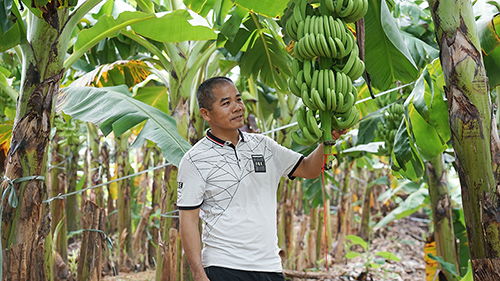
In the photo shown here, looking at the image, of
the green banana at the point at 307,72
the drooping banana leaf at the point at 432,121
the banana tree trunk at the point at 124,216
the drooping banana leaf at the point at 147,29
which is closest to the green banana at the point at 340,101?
the green banana at the point at 307,72

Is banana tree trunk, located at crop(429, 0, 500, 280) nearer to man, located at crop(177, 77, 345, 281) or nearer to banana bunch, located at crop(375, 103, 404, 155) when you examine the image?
man, located at crop(177, 77, 345, 281)

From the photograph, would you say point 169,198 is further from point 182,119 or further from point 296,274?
point 296,274

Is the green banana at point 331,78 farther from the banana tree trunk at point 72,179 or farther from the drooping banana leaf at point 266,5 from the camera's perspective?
the banana tree trunk at point 72,179

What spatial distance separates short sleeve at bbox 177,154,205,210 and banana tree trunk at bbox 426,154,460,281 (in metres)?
2.26

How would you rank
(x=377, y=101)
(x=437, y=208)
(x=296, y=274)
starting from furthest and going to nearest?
(x=296, y=274) → (x=377, y=101) → (x=437, y=208)

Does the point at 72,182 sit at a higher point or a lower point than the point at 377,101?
lower

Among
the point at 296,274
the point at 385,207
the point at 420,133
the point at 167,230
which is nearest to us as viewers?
the point at 420,133

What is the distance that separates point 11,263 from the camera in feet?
6.02

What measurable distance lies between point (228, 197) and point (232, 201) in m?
0.02

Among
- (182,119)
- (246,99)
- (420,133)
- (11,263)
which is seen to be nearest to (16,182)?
(11,263)

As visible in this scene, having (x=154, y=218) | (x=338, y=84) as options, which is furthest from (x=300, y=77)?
(x=154, y=218)

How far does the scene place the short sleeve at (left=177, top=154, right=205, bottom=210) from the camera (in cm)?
166

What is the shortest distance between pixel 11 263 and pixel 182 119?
4.42 ft

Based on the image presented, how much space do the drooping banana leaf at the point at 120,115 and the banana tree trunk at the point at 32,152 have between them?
212mm
